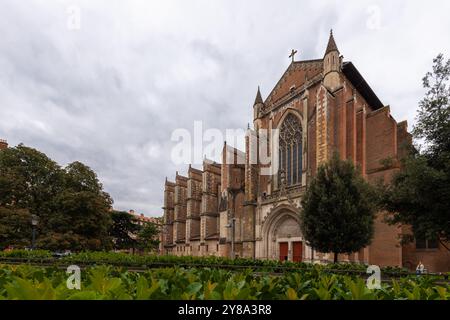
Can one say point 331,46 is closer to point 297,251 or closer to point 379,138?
point 379,138

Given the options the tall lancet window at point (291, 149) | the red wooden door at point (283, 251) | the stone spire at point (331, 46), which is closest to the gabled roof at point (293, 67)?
the stone spire at point (331, 46)

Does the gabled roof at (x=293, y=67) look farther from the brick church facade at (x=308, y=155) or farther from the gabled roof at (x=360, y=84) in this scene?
the gabled roof at (x=360, y=84)

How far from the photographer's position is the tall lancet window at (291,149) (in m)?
29.2

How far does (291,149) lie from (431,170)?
19.1 metres

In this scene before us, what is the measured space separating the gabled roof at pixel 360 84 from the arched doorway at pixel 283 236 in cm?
1352

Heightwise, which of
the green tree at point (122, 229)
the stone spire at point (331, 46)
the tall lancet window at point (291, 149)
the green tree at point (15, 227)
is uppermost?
the stone spire at point (331, 46)

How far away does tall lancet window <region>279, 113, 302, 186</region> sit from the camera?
29.2 m

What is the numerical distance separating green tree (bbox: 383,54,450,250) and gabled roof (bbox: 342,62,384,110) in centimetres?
1709

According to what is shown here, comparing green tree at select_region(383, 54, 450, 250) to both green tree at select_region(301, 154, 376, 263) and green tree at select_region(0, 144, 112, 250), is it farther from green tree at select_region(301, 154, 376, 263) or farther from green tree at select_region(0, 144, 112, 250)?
green tree at select_region(0, 144, 112, 250)

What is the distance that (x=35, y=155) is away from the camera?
35.7 metres

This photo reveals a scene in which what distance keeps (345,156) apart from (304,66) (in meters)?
11.1

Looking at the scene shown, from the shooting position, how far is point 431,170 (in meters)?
11.3
